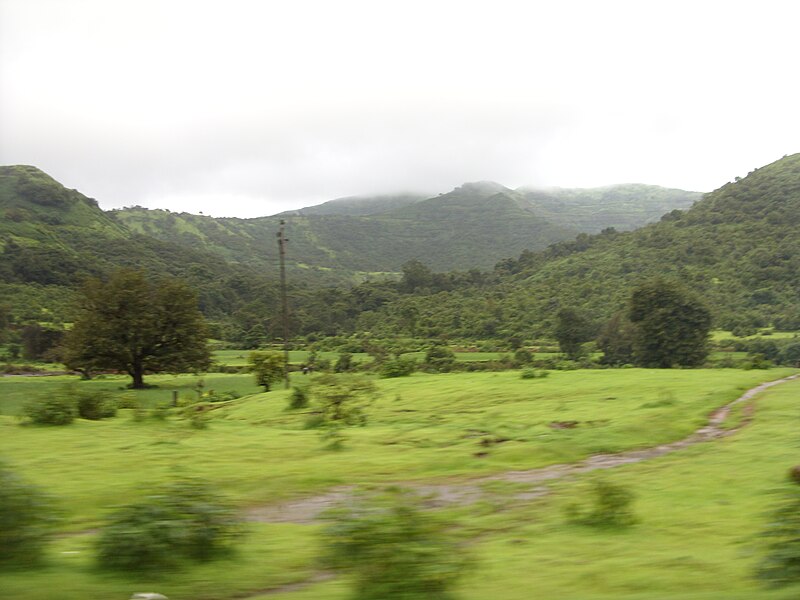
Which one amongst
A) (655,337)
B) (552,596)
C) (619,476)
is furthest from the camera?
(655,337)

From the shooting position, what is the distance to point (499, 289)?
97250mm

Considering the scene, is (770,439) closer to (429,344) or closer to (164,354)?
(164,354)

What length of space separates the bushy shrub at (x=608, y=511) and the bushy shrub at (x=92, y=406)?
52.0 feet

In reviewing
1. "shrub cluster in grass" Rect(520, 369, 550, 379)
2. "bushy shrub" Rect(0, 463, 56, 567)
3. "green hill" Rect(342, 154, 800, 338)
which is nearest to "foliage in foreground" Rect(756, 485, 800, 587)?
"bushy shrub" Rect(0, 463, 56, 567)

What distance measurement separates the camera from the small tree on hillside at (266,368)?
36875mm

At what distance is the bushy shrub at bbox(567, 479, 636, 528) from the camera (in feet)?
29.7

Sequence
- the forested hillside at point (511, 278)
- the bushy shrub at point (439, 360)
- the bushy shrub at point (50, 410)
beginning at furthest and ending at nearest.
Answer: the forested hillside at point (511, 278)
the bushy shrub at point (439, 360)
the bushy shrub at point (50, 410)

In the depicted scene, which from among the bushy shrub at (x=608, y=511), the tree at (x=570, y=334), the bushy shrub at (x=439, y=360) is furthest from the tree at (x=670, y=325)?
the bushy shrub at (x=608, y=511)

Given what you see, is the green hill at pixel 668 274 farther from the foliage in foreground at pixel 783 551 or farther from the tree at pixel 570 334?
the foliage in foreground at pixel 783 551

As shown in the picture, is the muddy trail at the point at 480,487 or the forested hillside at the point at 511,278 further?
the forested hillside at the point at 511,278

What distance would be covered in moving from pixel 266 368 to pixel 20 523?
31.2 m

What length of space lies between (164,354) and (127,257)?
8700 centimetres

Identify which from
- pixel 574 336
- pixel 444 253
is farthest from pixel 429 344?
pixel 444 253

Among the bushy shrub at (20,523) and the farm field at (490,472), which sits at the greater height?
the bushy shrub at (20,523)
